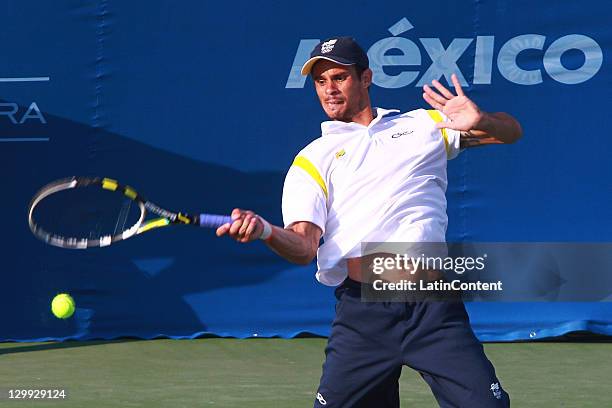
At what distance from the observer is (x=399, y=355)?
4.04 metres

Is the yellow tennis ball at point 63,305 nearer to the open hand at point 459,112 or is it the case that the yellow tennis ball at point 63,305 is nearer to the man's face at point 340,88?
the man's face at point 340,88

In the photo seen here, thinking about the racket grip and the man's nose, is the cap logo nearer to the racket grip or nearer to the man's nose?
the man's nose

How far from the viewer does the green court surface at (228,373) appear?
Answer: 643 centimetres

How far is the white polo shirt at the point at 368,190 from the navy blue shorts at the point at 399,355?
0.79ft

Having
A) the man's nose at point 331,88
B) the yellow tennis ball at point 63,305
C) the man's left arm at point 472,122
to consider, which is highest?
the man's nose at point 331,88

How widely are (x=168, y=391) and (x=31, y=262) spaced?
7.71 ft

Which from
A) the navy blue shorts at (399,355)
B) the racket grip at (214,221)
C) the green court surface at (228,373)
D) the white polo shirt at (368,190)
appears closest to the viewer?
the racket grip at (214,221)

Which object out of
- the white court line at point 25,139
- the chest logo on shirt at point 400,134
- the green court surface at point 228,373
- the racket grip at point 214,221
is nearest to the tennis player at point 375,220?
the chest logo on shirt at point 400,134

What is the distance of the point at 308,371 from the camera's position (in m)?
7.40

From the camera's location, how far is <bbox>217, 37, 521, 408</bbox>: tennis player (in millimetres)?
4000

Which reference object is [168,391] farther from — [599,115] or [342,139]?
[599,115]

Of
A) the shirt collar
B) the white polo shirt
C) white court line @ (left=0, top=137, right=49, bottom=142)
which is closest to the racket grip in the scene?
the white polo shirt

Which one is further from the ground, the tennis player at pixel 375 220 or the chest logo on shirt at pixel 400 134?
the chest logo on shirt at pixel 400 134

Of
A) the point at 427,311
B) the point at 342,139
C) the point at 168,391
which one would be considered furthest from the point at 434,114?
the point at 168,391
